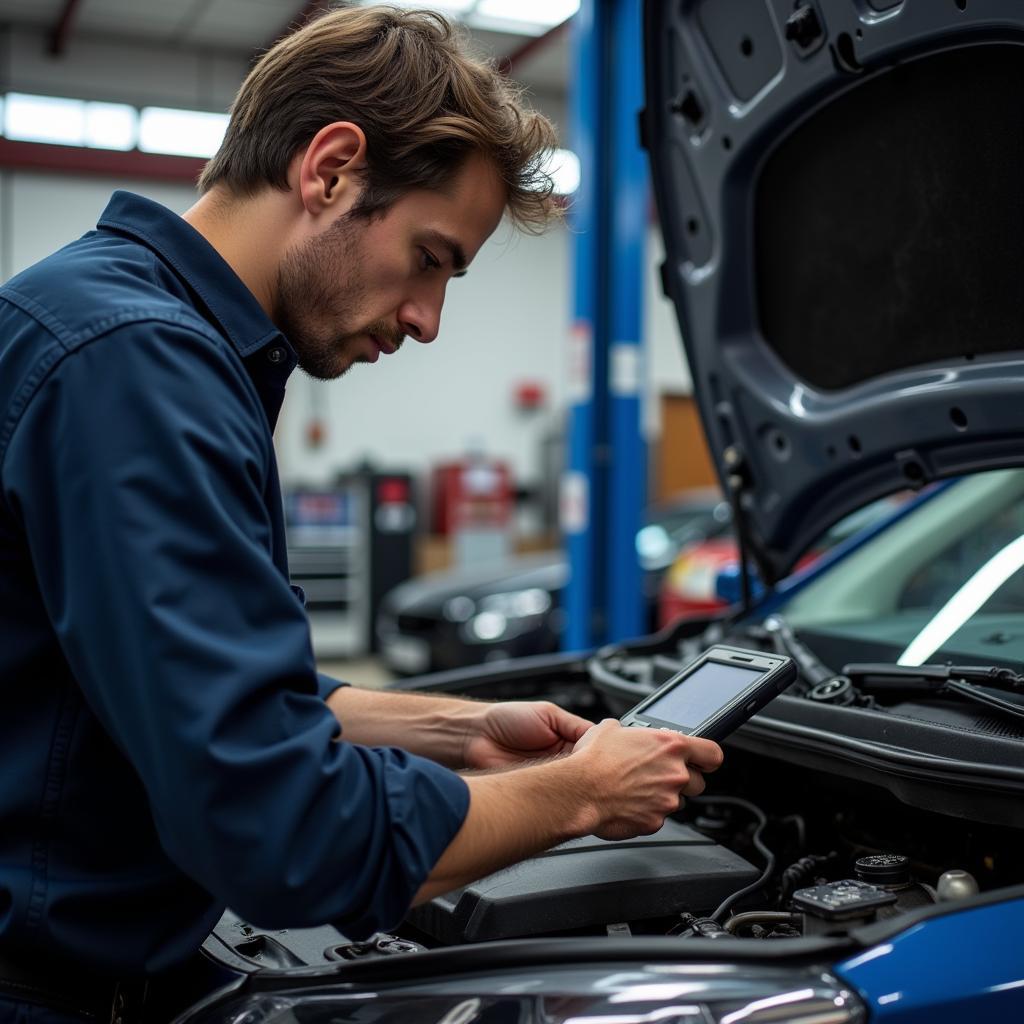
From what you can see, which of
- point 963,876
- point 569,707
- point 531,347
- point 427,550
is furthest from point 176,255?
point 531,347

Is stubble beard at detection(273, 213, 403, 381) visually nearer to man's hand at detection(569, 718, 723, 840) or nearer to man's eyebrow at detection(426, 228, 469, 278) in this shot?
man's eyebrow at detection(426, 228, 469, 278)

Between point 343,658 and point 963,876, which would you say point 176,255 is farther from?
point 343,658

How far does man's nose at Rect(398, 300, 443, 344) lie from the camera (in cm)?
130

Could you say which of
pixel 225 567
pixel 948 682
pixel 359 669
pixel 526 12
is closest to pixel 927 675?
pixel 948 682

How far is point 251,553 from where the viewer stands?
0.95 metres

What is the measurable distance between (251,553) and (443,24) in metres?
0.76

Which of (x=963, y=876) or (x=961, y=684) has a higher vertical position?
(x=961, y=684)

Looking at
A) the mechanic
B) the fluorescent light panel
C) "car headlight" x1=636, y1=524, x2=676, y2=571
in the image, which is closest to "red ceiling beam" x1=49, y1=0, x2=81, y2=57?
"car headlight" x1=636, y1=524, x2=676, y2=571

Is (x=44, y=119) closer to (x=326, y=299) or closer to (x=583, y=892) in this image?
(x=326, y=299)

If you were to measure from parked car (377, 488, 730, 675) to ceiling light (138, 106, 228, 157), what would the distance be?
5430 mm

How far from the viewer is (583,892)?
1.27 metres

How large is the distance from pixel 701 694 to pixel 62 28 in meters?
9.31

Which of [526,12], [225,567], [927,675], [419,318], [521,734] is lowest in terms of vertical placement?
[521,734]

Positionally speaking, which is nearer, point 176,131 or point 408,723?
point 408,723
